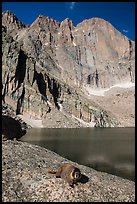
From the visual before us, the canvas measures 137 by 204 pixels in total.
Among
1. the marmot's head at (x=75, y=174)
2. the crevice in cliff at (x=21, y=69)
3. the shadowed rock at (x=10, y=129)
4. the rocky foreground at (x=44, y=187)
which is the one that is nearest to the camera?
the rocky foreground at (x=44, y=187)

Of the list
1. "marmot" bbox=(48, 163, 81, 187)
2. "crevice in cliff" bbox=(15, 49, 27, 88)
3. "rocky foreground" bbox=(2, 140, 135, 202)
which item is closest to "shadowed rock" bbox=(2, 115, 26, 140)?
→ "rocky foreground" bbox=(2, 140, 135, 202)

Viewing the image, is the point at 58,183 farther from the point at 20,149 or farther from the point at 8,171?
the point at 20,149

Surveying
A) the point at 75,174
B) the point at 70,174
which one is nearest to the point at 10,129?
the point at 70,174

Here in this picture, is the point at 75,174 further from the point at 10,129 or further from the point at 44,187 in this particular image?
the point at 10,129

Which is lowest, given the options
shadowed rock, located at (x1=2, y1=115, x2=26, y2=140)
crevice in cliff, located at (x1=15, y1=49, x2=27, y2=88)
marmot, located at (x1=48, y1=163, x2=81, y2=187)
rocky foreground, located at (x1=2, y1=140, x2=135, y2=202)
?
rocky foreground, located at (x1=2, y1=140, x2=135, y2=202)

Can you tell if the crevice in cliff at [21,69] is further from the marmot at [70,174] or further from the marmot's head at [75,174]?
the marmot's head at [75,174]

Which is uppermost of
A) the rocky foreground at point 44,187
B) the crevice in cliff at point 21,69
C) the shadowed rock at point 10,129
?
the crevice in cliff at point 21,69

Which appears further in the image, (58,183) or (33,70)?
(33,70)

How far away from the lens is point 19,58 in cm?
18712

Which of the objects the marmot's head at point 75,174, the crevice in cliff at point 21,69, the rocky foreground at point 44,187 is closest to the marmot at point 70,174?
the marmot's head at point 75,174

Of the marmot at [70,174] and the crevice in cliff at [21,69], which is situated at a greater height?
the crevice in cliff at [21,69]

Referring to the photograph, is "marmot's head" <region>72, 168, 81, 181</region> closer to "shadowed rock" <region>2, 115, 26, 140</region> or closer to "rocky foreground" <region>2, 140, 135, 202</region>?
"rocky foreground" <region>2, 140, 135, 202</region>

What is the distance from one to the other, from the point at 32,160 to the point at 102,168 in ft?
47.7

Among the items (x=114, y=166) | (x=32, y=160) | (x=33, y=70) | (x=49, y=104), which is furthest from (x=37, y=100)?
(x=32, y=160)
